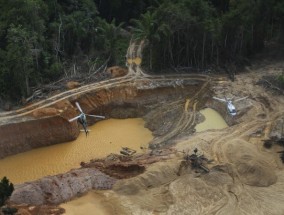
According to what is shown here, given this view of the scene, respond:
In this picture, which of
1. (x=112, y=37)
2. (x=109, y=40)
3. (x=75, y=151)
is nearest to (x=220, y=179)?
(x=75, y=151)

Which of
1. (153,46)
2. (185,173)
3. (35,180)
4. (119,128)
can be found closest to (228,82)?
(153,46)

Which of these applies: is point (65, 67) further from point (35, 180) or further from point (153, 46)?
point (35, 180)

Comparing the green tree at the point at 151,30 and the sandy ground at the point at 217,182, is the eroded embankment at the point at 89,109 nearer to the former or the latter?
the green tree at the point at 151,30

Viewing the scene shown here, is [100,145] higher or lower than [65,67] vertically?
lower

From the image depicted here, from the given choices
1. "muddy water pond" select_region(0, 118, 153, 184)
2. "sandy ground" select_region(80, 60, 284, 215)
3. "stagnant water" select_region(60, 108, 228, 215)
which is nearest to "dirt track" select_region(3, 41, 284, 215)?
"sandy ground" select_region(80, 60, 284, 215)

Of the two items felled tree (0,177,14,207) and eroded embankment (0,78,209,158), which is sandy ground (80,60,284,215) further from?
eroded embankment (0,78,209,158)

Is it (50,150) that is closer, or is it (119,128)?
(50,150)

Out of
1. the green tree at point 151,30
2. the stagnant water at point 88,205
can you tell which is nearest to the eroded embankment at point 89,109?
the green tree at point 151,30
